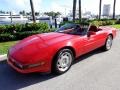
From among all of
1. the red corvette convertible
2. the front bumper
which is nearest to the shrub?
the red corvette convertible

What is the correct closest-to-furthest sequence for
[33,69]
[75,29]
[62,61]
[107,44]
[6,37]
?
[33,69]
[62,61]
[75,29]
[107,44]
[6,37]

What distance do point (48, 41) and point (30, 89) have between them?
1.39 m

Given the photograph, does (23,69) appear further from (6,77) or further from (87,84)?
(87,84)

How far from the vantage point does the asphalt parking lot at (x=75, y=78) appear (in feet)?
13.2

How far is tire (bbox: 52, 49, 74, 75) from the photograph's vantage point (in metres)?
4.48

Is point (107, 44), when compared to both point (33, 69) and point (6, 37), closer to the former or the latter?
point (33, 69)

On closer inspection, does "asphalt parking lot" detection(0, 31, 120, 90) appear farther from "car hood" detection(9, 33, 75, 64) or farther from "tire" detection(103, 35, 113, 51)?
"tire" detection(103, 35, 113, 51)

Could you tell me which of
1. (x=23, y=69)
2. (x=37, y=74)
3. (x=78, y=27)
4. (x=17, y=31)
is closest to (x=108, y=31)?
(x=78, y=27)

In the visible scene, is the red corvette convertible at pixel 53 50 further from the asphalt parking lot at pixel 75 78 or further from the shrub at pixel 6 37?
the shrub at pixel 6 37

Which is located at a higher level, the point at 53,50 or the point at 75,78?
the point at 53,50

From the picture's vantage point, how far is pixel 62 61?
4.69 m

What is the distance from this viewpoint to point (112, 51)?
22.5ft

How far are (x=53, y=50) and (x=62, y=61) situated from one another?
1.53 ft

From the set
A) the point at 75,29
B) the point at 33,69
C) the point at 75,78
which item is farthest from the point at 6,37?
the point at 75,78
